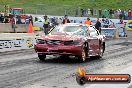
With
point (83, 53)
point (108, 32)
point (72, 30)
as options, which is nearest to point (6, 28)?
point (108, 32)

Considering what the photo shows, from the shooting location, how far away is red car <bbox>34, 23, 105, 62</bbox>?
15250 millimetres

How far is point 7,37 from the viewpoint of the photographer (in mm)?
21828

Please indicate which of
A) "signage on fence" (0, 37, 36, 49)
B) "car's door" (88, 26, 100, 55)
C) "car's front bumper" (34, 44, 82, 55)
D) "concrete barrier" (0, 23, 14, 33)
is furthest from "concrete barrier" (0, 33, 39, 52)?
"concrete barrier" (0, 23, 14, 33)

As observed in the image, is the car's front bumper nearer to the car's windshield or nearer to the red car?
the red car

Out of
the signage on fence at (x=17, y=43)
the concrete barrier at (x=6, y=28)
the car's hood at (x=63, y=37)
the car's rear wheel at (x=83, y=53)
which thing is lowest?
the concrete barrier at (x=6, y=28)

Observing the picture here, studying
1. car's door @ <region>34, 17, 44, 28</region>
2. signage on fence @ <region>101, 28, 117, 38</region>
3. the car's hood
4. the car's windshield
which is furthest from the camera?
car's door @ <region>34, 17, 44, 28</region>

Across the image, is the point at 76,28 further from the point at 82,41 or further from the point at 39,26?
the point at 39,26

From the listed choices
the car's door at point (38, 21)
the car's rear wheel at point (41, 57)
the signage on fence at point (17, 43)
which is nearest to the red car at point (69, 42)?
the car's rear wheel at point (41, 57)

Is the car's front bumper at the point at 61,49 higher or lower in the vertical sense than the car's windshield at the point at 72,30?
lower

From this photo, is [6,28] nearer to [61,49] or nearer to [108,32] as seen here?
[108,32]

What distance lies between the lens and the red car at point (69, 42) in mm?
15250

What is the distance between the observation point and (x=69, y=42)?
602 inches

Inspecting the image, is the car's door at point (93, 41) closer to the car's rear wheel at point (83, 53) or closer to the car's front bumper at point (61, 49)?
the car's rear wheel at point (83, 53)

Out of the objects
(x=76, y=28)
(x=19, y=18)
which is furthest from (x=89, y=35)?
(x=19, y=18)
